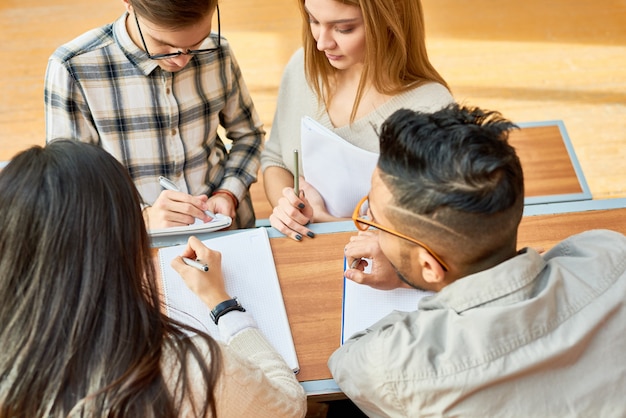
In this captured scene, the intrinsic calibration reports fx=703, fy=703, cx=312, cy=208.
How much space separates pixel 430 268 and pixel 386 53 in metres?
0.67

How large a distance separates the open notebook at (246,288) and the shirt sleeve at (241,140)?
16.5 inches

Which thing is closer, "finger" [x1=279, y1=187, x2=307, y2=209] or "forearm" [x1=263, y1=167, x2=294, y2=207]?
"finger" [x1=279, y1=187, x2=307, y2=209]

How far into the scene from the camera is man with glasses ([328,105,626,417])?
1.04 meters

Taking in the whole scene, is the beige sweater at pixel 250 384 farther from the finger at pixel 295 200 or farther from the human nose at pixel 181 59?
the human nose at pixel 181 59

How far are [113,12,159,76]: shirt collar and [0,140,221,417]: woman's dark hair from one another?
643 mm

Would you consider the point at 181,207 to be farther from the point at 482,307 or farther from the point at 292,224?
the point at 482,307

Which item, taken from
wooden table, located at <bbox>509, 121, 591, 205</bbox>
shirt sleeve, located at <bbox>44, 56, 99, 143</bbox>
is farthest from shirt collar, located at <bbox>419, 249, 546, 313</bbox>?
wooden table, located at <bbox>509, 121, 591, 205</bbox>

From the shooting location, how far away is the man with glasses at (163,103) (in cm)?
151

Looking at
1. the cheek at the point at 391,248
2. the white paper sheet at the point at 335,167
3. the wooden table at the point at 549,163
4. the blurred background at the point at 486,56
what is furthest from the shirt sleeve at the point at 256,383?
the blurred background at the point at 486,56

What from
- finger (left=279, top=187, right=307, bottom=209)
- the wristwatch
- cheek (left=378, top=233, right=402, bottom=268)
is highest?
cheek (left=378, top=233, right=402, bottom=268)

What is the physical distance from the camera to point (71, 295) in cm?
94

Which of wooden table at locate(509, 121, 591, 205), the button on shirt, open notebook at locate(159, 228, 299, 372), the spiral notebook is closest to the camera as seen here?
the button on shirt

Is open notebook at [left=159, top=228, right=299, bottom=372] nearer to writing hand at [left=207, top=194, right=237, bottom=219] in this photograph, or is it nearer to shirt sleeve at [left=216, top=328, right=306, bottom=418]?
shirt sleeve at [left=216, top=328, right=306, bottom=418]

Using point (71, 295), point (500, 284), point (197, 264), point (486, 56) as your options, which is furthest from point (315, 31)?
point (486, 56)
